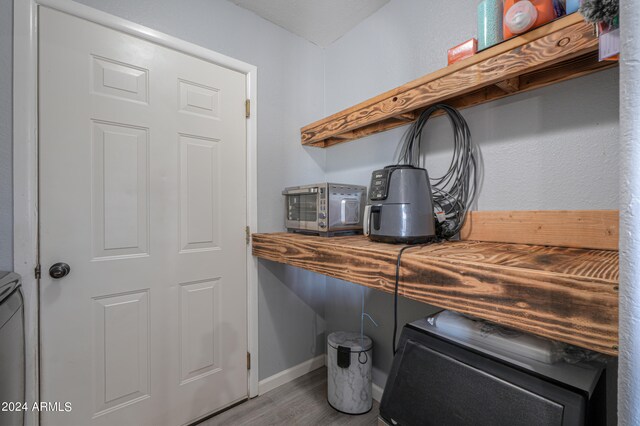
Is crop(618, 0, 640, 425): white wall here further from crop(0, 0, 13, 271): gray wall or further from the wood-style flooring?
crop(0, 0, 13, 271): gray wall

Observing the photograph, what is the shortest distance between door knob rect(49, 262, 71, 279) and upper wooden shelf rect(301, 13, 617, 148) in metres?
1.54

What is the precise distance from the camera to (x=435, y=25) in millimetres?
1508

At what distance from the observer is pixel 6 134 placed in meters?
1.16

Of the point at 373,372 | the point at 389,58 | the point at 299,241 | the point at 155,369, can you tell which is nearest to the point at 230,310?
the point at 155,369

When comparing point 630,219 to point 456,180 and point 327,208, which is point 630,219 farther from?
point 327,208

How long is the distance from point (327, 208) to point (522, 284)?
0.99 metres

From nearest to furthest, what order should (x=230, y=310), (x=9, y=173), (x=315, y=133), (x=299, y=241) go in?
(x=9, y=173) < (x=299, y=241) < (x=230, y=310) < (x=315, y=133)

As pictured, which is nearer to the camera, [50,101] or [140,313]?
[50,101]

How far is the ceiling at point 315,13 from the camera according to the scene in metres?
1.75

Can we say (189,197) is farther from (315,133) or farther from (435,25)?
(435,25)

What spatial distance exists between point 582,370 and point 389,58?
67.0 inches

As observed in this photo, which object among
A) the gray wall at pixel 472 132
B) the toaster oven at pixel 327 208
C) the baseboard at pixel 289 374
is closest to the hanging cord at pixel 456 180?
the gray wall at pixel 472 132

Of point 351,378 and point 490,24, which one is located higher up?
point 490,24

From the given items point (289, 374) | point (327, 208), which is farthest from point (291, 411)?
point (327, 208)
